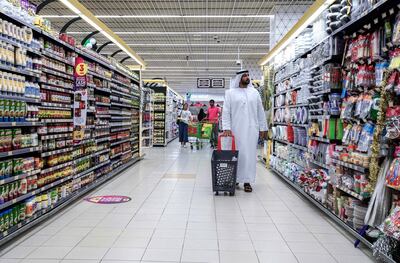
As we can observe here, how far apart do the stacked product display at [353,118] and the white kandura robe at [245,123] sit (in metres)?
0.69

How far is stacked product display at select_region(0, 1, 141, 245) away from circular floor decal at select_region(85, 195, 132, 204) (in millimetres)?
203

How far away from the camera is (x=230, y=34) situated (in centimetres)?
1520

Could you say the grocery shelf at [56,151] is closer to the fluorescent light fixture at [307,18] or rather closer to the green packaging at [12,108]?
the green packaging at [12,108]

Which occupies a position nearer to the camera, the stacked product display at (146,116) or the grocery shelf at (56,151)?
→ the grocery shelf at (56,151)

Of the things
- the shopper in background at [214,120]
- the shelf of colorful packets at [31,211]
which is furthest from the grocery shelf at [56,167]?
the shopper in background at [214,120]

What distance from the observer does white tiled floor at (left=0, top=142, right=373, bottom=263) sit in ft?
10.4

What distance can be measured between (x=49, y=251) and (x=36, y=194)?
3.27 ft

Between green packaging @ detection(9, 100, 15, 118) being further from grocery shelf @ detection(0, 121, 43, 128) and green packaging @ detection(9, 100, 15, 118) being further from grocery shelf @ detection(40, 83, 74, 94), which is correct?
grocery shelf @ detection(40, 83, 74, 94)

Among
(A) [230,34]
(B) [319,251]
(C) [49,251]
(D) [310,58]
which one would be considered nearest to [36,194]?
(C) [49,251]

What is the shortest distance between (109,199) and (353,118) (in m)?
3.39

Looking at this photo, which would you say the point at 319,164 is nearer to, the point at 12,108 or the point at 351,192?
the point at 351,192

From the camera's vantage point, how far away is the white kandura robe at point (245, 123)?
621 centimetres

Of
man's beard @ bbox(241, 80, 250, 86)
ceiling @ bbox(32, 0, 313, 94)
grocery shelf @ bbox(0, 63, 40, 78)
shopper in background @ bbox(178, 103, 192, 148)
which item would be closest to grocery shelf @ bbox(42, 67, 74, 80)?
grocery shelf @ bbox(0, 63, 40, 78)

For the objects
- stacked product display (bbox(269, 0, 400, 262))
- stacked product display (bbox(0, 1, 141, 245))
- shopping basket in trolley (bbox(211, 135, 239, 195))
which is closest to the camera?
stacked product display (bbox(269, 0, 400, 262))
